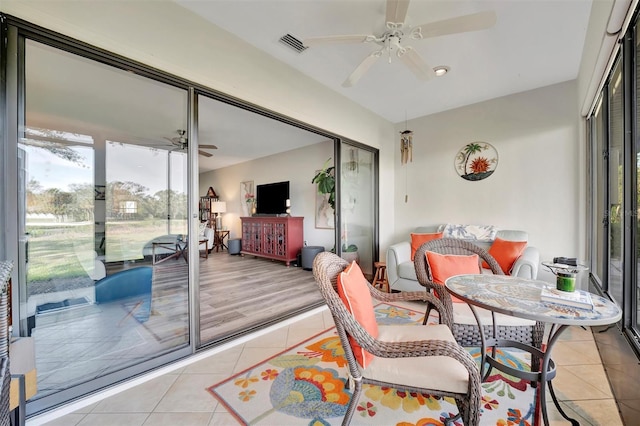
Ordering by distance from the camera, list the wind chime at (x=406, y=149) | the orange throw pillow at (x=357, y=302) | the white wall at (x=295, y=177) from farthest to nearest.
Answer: the white wall at (x=295, y=177) < the wind chime at (x=406, y=149) < the orange throw pillow at (x=357, y=302)

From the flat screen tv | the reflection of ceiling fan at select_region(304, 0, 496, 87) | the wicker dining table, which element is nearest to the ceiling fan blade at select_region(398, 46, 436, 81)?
the reflection of ceiling fan at select_region(304, 0, 496, 87)

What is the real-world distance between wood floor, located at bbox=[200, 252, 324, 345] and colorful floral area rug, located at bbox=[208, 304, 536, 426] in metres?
0.68

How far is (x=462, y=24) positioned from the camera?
173cm

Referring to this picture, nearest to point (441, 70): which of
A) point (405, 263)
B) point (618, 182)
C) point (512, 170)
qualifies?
point (512, 170)

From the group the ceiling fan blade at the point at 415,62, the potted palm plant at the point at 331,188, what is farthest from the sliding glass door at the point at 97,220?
the potted palm plant at the point at 331,188

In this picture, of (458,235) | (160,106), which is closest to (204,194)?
(160,106)

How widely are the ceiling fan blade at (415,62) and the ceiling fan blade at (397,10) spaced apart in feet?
0.75

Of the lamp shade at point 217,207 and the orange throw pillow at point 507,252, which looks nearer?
the orange throw pillow at point 507,252

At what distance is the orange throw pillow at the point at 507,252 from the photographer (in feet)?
9.61

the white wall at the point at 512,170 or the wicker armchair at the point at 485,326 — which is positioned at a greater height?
the white wall at the point at 512,170

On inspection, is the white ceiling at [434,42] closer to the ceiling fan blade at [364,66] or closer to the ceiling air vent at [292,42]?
the ceiling air vent at [292,42]

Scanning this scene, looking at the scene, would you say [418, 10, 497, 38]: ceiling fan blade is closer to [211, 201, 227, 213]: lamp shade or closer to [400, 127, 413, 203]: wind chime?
[400, 127, 413, 203]: wind chime

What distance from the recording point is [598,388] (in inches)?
66.6

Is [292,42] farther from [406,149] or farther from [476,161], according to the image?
[476,161]
